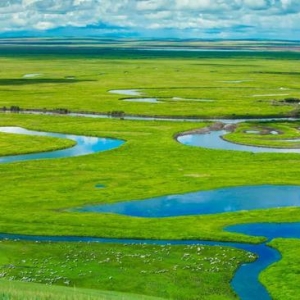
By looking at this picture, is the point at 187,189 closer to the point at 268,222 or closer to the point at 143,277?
the point at 268,222

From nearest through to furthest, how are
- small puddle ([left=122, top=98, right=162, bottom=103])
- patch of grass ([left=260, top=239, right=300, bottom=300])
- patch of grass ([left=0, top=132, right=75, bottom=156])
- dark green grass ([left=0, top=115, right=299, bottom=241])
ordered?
patch of grass ([left=260, top=239, right=300, bottom=300]) < dark green grass ([left=0, top=115, right=299, bottom=241]) < patch of grass ([left=0, top=132, right=75, bottom=156]) < small puddle ([left=122, top=98, right=162, bottom=103])

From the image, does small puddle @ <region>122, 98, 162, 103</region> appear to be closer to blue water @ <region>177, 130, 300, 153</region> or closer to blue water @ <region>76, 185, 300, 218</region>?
blue water @ <region>177, 130, 300, 153</region>

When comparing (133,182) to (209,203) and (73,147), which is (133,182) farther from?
(73,147)

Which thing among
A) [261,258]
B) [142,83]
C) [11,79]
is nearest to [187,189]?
[261,258]

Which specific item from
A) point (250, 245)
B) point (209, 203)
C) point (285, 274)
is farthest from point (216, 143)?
point (285, 274)

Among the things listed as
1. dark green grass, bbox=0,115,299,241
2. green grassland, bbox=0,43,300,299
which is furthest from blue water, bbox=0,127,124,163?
dark green grass, bbox=0,115,299,241
